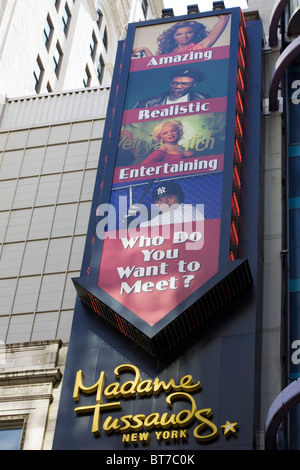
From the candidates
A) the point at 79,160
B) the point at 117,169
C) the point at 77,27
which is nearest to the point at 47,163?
the point at 79,160

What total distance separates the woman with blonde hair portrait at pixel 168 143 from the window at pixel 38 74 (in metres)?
25.9

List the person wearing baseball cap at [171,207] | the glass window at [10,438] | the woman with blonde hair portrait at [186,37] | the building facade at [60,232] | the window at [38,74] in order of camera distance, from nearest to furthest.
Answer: the glass window at [10,438] < the building facade at [60,232] < the person wearing baseball cap at [171,207] < the woman with blonde hair portrait at [186,37] < the window at [38,74]

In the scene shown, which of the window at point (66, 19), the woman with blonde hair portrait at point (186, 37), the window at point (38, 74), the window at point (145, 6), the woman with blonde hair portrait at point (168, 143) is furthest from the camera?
the window at point (145, 6)

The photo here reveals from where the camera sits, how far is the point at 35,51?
61.8 meters

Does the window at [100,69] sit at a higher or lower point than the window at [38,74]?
higher

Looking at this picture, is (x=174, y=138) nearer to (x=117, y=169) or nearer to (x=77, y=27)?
(x=117, y=169)

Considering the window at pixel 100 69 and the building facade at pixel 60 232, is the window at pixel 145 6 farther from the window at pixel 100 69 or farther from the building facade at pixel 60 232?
the building facade at pixel 60 232

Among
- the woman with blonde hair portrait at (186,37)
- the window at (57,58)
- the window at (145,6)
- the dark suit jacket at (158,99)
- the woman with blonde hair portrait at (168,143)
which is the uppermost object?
the window at (145,6)

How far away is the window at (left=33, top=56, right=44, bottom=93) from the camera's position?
61569 mm

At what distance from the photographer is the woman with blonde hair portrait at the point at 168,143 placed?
35.8 m

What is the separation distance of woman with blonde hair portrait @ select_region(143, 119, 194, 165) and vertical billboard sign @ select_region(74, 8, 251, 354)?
Result: 0.04 m

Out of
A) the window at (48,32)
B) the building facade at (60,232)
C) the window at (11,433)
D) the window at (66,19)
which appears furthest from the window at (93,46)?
the window at (11,433)

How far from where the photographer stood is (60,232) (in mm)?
41062

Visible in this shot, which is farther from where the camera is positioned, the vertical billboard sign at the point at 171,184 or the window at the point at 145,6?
the window at the point at 145,6
